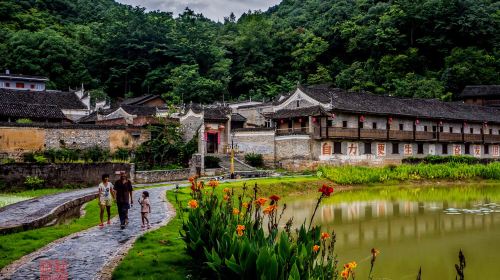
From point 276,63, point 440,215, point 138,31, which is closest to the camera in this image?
point 440,215

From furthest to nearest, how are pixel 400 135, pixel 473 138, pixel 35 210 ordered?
1. pixel 473 138
2. pixel 400 135
3. pixel 35 210

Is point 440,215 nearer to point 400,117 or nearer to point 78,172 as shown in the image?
point 78,172

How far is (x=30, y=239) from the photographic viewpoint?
11.4m

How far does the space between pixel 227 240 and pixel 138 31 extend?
65.6 meters

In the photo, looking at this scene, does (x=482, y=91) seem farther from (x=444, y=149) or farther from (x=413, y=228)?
(x=413, y=228)

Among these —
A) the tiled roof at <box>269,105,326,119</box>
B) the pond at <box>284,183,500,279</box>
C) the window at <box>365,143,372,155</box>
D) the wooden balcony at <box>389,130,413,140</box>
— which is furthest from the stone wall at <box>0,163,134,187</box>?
the wooden balcony at <box>389,130,413,140</box>

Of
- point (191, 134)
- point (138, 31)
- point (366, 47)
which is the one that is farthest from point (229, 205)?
point (366, 47)

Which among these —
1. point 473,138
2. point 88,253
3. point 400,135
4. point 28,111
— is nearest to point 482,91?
point 473,138

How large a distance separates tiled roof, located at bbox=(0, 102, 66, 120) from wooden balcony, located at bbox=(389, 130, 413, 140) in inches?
975

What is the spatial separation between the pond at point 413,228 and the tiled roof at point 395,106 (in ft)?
36.5

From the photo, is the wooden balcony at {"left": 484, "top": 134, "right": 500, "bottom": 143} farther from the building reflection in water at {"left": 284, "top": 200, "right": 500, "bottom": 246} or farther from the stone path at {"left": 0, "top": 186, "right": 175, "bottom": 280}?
the stone path at {"left": 0, "top": 186, "right": 175, "bottom": 280}

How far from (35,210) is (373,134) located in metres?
27.3

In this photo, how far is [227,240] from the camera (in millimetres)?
6941

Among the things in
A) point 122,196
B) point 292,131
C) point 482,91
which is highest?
point 482,91
